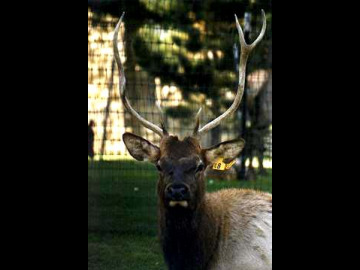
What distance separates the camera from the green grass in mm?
7062

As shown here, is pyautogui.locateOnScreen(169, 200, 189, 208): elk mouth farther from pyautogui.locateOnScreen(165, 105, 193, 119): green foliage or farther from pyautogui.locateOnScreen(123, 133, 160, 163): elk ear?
pyautogui.locateOnScreen(165, 105, 193, 119): green foliage

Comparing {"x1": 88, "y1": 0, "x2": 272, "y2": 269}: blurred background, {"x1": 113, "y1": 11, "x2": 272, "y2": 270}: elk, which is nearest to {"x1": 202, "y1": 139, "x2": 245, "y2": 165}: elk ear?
{"x1": 113, "y1": 11, "x2": 272, "y2": 270}: elk

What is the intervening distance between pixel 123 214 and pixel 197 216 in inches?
130

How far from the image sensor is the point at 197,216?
17.6 ft

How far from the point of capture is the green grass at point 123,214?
7062 millimetres

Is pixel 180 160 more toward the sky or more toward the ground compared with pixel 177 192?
more toward the sky

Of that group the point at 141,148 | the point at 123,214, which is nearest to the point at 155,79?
the point at 123,214

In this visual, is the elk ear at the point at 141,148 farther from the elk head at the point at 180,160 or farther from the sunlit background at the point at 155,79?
the sunlit background at the point at 155,79

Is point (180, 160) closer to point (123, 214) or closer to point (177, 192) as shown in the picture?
point (177, 192)

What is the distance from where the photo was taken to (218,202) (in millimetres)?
5742

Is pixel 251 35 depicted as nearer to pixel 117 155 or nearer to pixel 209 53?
pixel 209 53

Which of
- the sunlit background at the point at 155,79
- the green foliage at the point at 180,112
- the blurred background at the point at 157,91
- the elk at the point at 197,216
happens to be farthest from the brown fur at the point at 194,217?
the green foliage at the point at 180,112
